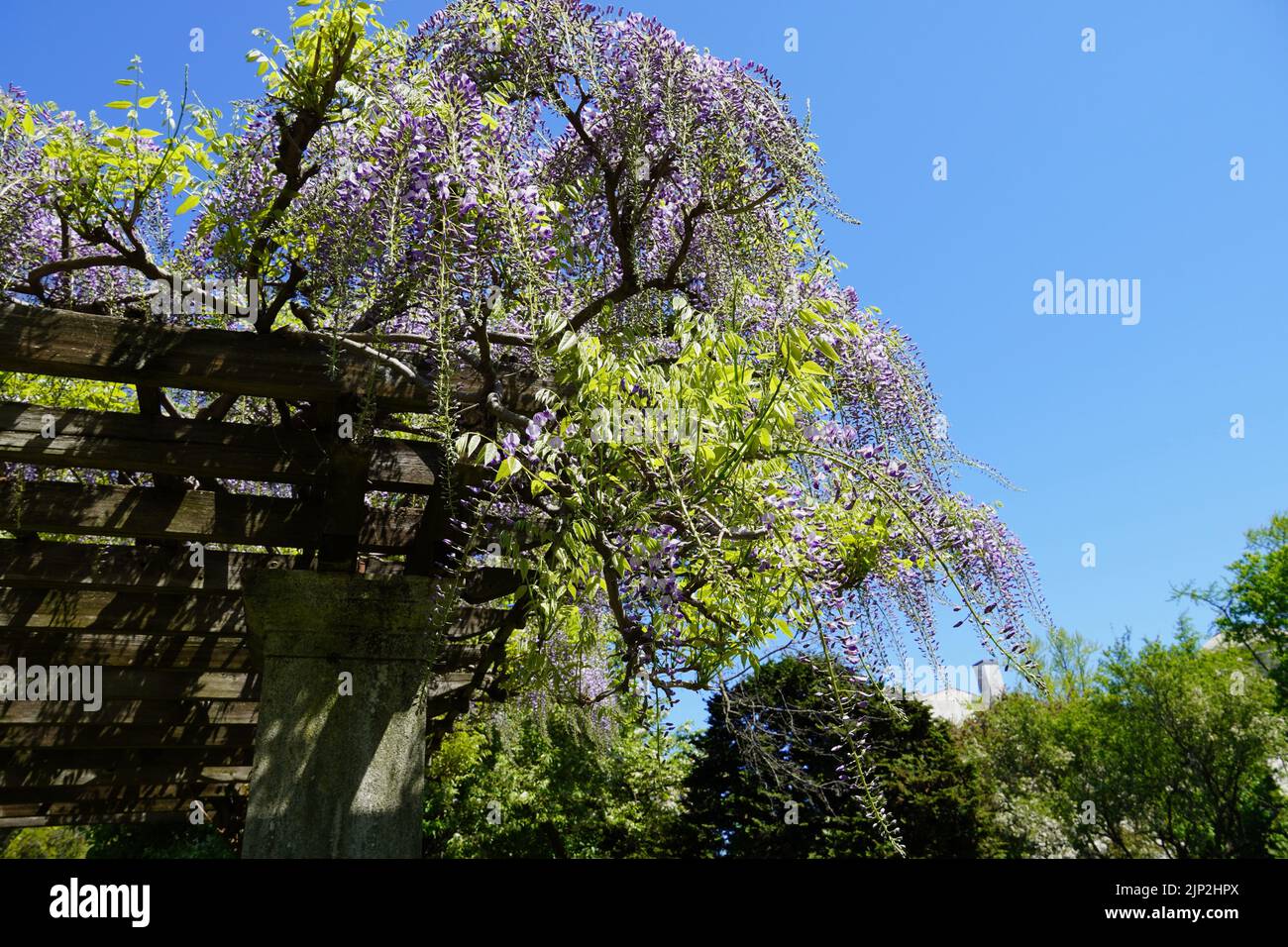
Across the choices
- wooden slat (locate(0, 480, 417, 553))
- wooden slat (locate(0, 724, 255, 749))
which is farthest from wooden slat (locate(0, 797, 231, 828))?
wooden slat (locate(0, 480, 417, 553))

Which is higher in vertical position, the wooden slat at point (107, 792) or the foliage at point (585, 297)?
the foliage at point (585, 297)

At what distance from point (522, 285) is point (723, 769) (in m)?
11.1

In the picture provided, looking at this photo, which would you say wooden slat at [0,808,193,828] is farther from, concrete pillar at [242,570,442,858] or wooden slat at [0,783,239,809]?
concrete pillar at [242,570,442,858]

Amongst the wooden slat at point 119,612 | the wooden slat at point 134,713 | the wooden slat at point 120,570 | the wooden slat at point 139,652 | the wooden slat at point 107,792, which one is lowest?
the wooden slat at point 107,792

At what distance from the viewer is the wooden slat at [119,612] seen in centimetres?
479

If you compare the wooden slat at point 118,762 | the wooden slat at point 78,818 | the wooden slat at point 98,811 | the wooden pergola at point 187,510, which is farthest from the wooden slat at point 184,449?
the wooden slat at point 78,818

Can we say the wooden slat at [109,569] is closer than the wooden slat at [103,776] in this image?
Yes

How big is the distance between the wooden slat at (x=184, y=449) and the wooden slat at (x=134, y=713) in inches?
113

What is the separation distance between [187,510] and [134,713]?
340 cm

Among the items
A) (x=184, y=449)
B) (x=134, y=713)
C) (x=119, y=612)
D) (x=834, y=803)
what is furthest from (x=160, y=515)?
(x=834, y=803)

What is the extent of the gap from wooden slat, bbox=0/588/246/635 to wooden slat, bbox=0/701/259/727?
3.49 feet

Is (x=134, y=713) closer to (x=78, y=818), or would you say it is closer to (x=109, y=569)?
(x=109, y=569)

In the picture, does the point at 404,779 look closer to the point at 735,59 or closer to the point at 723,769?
the point at 735,59

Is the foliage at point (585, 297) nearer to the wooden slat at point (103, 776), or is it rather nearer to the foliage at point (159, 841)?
the wooden slat at point (103, 776)
